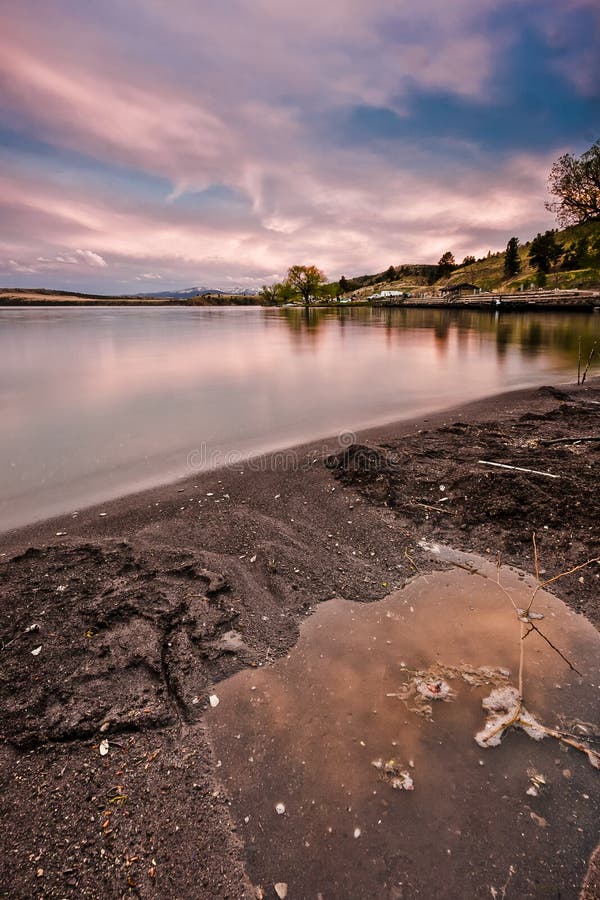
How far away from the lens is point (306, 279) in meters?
130

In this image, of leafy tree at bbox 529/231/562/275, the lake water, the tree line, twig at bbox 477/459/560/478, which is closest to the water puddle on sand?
twig at bbox 477/459/560/478

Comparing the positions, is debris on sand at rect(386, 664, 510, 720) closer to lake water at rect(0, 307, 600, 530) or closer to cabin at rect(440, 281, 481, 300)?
lake water at rect(0, 307, 600, 530)

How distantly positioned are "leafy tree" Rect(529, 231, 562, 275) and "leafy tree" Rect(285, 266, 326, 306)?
63402 mm

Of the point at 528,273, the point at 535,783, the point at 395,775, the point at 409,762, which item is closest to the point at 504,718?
the point at 535,783

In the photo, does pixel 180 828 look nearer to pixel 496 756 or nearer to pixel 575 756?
pixel 496 756

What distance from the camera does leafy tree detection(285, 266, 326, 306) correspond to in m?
129

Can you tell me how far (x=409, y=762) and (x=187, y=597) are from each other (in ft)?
7.89

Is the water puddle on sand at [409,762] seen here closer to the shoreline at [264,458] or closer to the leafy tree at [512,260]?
the shoreline at [264,458]

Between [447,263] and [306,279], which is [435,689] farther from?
[447,263]

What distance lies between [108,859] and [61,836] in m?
0.31

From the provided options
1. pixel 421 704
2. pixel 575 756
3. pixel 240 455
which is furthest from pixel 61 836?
pixel 240 455

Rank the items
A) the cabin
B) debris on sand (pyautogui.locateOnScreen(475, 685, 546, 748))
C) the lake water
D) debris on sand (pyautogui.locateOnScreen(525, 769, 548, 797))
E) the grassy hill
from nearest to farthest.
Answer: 1. debris on sand (pyautogui.locateOnScreen(525, 769, 548, 797))
2. debris on sand (pyautogui.locateOnScreen(475, 685, 546, 748))
3. the lake water
4. the grassy hill
5. the cabin

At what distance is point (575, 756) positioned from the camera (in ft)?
8.46

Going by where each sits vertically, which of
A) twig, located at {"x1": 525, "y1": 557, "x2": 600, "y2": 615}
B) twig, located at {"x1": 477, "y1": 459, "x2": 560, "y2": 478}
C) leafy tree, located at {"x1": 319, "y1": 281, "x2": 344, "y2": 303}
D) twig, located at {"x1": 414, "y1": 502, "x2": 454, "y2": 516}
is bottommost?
twig, located at {"x1": 525, "y1": 557, "x2": 600, "y2": 615}
